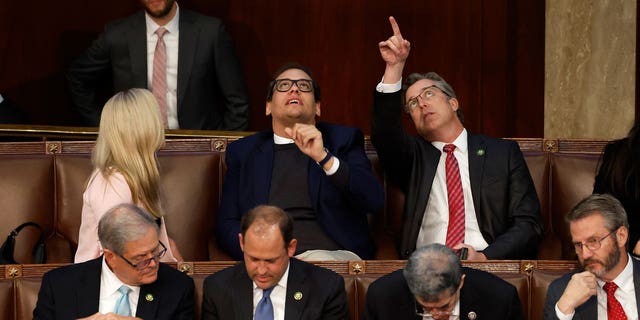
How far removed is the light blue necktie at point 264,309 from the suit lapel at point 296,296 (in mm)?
40

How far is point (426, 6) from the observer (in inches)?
216

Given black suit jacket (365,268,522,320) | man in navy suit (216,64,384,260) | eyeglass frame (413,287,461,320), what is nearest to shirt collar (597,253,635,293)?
black suit jacket (365,268,522,320)

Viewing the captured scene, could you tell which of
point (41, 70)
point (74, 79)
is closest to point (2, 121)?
point (74, 79)

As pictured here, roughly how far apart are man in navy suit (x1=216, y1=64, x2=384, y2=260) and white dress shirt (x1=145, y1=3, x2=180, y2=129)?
0.81 metres

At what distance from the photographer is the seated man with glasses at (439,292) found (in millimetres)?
3162

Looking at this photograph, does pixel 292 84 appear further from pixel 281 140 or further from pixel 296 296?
pixel 296 296

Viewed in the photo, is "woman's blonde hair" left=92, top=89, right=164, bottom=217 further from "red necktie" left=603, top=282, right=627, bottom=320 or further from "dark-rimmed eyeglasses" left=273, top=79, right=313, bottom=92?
"red necktie" left=603, top=282, right=627, bottom=320

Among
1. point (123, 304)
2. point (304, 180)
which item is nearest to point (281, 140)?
point (304, 180)

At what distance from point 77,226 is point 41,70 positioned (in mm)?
1569

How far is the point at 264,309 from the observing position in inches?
131

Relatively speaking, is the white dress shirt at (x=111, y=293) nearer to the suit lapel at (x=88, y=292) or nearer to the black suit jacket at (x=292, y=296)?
the suit lapel at (x=88, y=292)

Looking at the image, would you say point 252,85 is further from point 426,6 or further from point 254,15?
point 426,6

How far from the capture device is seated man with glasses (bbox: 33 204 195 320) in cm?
330

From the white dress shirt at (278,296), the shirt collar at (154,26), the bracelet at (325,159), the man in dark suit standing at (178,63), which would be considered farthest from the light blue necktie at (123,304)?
the shirt collar at (154,26)
